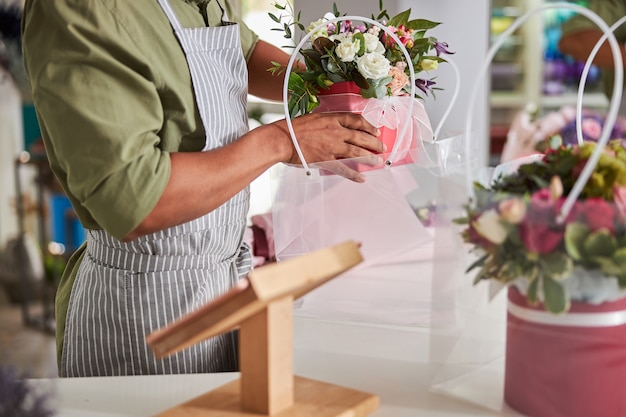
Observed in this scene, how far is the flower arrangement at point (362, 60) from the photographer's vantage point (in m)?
1.40

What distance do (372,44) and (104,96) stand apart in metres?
0.49

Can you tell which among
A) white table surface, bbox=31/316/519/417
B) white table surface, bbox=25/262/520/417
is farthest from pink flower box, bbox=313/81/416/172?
white table surface, bbox=31/316/519/417

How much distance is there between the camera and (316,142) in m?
1.37

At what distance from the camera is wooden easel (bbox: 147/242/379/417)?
881 millimetres

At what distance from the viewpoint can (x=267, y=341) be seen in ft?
3.12

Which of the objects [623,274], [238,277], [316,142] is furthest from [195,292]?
[623,274]

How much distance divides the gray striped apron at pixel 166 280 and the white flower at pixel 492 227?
56 cm

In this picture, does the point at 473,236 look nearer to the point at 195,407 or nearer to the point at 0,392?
the point at 195,407

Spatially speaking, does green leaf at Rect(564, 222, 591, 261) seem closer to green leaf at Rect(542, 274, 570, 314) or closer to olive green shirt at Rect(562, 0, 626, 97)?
green leaf at Rect(542, 274, 570, 314)

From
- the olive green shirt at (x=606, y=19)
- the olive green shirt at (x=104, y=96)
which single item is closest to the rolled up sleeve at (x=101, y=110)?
the olive green shirt at (x=104, y=96)

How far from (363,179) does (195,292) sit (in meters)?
0.35

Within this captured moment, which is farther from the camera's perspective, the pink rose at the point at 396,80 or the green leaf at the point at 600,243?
the pink rose at the point at 396,80

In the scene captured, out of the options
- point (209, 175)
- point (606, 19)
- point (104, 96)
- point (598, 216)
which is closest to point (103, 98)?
point (104, 96)

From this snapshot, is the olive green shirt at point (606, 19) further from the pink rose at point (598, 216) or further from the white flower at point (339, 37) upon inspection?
the pink rose at point (598, 216)
